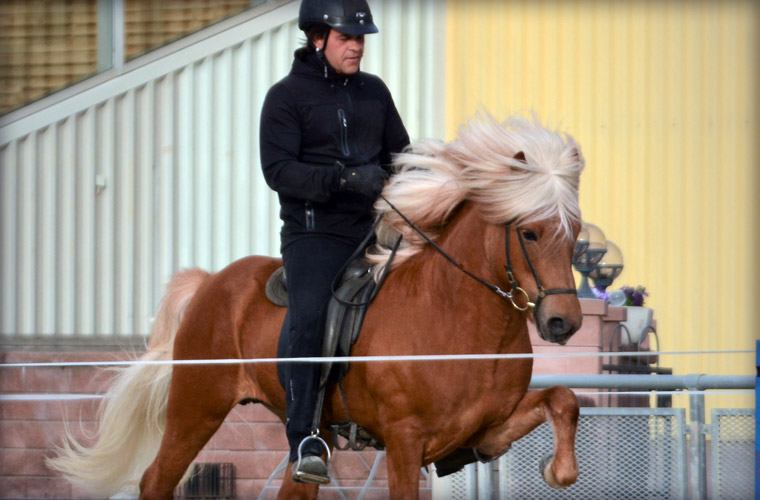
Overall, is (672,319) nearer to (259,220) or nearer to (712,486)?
(712,486)

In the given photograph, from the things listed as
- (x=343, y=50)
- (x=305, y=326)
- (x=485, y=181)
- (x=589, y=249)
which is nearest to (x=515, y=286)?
(x=485, y=181)

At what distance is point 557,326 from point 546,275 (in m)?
0.20

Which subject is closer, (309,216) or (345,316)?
(345,316)

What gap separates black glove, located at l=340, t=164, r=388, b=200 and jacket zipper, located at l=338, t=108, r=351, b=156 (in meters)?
0.25

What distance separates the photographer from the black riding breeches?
15.8ft

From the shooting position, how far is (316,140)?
507 centimetres

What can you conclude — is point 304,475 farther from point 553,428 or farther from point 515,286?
point 515,286

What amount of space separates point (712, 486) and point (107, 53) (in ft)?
17.0

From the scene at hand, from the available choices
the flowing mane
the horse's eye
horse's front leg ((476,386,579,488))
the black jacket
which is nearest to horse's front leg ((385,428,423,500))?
horse's front leg ((476,386,579,488))

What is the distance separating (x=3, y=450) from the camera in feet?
27.5

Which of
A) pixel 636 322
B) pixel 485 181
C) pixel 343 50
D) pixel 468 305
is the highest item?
pixel 343 50

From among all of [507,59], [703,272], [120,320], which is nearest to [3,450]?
[120,320]

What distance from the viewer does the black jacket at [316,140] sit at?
501cm

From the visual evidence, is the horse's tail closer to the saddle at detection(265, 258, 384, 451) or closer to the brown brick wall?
the saddle at detection(265, 258, 384, 451)
